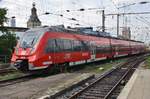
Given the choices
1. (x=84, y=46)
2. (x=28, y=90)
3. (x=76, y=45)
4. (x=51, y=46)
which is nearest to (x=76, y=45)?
(x=76, y=45)

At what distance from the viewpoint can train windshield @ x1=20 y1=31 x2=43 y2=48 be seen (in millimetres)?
20328

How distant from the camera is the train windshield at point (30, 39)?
66.7ft

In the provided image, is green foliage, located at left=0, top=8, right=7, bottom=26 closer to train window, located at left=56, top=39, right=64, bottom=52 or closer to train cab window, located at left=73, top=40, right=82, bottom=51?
train cab window, located at left=73, top=40, right=82, bottom=51

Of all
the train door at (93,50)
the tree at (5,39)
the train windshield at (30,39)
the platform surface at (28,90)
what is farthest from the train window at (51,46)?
the tree at (5,39)

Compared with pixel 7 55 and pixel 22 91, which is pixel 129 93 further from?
pixel 7 55

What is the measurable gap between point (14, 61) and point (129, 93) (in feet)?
30.2

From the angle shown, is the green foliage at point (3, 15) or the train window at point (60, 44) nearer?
the train window at point (60, 44)

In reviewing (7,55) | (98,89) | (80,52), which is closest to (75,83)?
(98,89)

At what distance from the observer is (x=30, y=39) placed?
68.0 ft

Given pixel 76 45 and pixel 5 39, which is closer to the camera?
pixel 76 45

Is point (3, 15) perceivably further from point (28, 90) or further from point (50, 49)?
point (28, 90)

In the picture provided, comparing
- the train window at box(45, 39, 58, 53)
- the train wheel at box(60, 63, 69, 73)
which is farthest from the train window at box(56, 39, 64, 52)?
the train wheel at box(60, 63, 69, 73)

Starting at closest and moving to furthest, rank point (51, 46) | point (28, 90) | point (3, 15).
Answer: point (28, 90) < point (51, 46) < point (3, 15)

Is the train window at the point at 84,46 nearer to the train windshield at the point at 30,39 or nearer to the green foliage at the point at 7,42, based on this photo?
the train windshield at the point at 30,39
